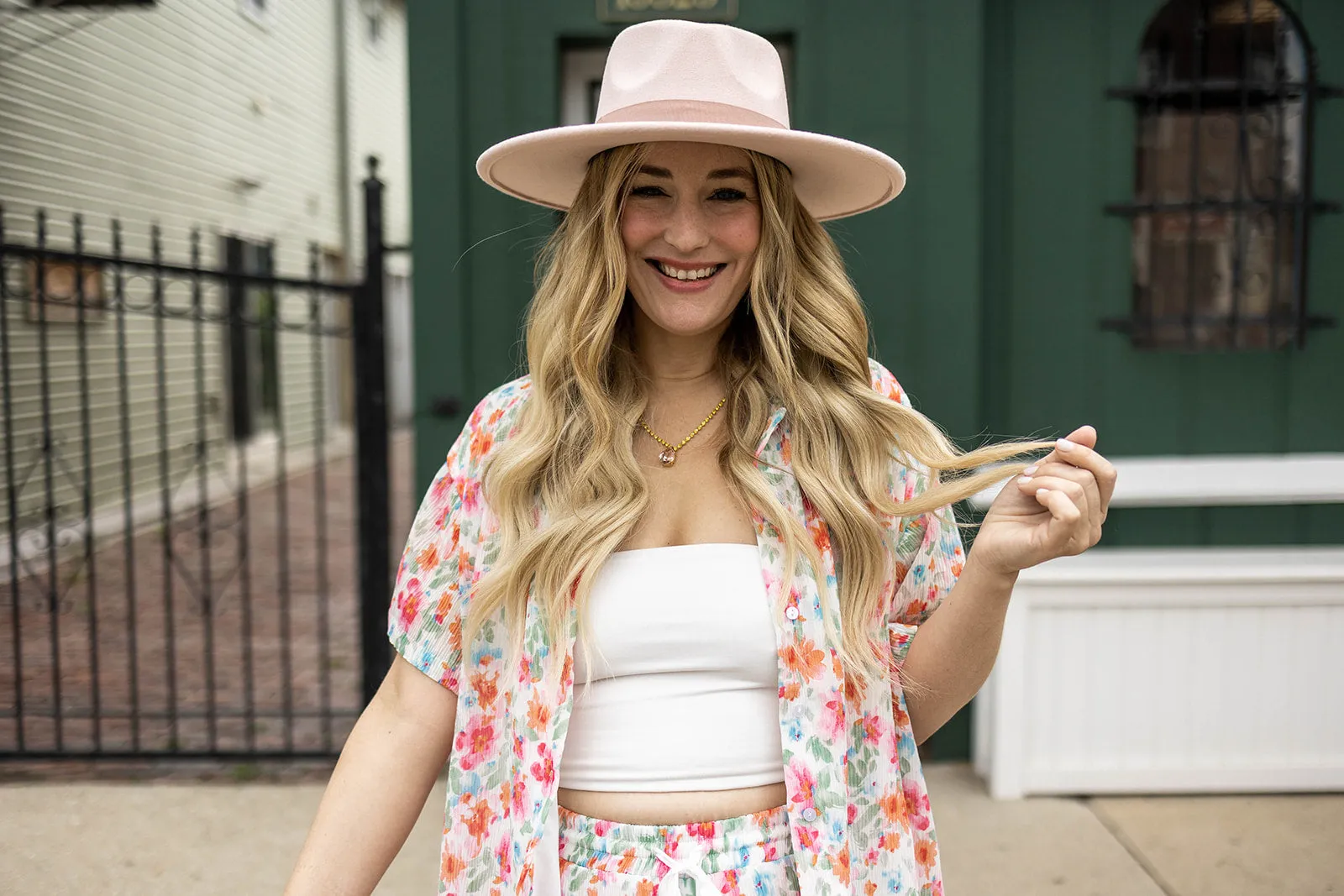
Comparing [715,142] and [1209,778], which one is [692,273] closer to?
[715,142]

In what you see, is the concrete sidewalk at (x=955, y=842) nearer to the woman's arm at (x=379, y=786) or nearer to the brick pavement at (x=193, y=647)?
the brick pavement at (x=193, y=647)

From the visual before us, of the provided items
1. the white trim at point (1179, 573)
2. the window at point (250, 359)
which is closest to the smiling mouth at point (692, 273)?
the white trim at point (1179, 573)

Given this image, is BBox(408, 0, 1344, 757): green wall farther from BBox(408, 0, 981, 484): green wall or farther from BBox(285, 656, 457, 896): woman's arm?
BBox(285, 656, 457, 896): woman's arm

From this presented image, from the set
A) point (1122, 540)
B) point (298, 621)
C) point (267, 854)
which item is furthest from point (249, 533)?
point (1122, 540)

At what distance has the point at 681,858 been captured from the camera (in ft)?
4.86

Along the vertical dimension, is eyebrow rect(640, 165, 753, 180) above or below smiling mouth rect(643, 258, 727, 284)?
above

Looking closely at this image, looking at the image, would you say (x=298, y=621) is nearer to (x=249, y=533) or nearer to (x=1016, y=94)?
(x=249, y=533)

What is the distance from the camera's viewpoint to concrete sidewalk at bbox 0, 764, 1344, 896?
3.23 metres

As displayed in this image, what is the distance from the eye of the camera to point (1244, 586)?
12.0 feet

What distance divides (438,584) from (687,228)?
623 mm

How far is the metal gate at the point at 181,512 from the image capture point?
4090 mm

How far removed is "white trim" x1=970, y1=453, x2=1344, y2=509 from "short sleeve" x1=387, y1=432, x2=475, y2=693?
88.9 inches

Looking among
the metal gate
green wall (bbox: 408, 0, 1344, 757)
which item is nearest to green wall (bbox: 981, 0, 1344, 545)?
green wall (bbox: 408, 0, 1344, 757)

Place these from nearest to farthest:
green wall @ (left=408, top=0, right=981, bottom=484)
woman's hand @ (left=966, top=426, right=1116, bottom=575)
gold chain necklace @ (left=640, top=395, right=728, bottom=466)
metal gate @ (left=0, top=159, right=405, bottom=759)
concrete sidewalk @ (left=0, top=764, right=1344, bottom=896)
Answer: woman's hand @ (left=966, top=426, right=1116, bottom=575)
gold chain necklace @ (left=640, top=395, right=728, bottom=466)
concrete sidewalk @ (left=0, top=764, right=1344, bottom=896)
green wall @ (left=408, top=0, right=981, bottom=484)
metal gate @ (left=0, top=159, right=405, bottom=759)
